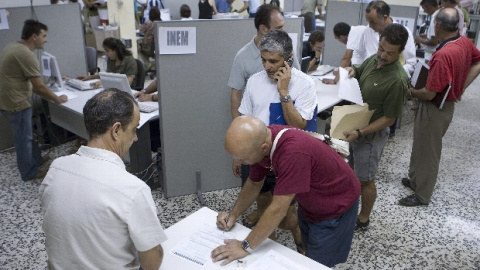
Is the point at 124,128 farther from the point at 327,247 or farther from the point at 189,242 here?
the point at 327,247

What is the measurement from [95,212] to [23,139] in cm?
277

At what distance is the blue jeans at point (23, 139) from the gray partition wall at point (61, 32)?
3.41 ft

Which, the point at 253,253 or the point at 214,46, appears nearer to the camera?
the point at 253,253

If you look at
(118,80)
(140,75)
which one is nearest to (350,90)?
(118,80)

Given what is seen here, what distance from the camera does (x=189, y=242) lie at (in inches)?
63.2

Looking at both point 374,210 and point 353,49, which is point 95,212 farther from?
point 353,49

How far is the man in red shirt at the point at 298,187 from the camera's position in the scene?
1.47 meters

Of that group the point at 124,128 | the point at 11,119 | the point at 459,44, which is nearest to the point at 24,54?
the point at 11,119

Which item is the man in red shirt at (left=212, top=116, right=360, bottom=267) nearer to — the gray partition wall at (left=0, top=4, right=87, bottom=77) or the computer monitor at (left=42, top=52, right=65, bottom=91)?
the computer monitor at (left=42, top=52, right=65, bottom=91)

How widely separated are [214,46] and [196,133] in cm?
71

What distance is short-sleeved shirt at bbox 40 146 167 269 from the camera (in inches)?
45.5

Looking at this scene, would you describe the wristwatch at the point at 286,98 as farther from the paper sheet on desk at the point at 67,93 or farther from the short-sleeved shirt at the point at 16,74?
the paper sheet on desk at the point at 67,93

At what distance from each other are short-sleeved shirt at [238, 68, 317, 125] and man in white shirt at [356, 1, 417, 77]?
1781 mm

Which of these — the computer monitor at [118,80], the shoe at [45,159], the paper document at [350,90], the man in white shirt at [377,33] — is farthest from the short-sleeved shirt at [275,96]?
the shoe at [45,159]
